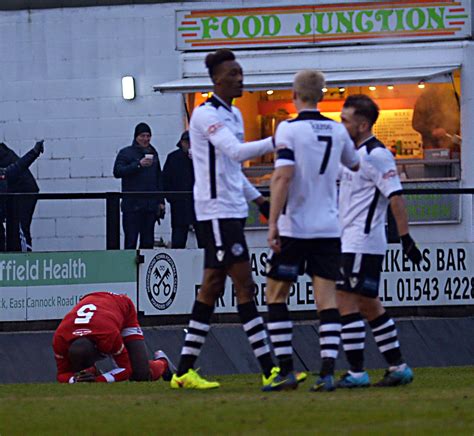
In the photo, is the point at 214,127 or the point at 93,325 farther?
the point at 93,325

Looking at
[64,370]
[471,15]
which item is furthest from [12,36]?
[64,370]

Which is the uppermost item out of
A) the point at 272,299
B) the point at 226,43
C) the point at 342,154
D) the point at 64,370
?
the point at 226,43

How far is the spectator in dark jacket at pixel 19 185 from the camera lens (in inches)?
611

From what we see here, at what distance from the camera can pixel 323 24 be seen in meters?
21.1

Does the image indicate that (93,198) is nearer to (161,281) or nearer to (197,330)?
(161,281)

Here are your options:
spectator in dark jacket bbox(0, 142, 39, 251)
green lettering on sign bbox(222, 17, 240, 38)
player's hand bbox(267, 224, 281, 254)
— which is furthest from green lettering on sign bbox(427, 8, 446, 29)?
player's hand bbox(267, 224, 281, 254)

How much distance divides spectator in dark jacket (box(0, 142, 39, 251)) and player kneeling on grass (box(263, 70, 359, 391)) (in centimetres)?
676

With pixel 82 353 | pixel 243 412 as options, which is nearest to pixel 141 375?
pixel 82 353

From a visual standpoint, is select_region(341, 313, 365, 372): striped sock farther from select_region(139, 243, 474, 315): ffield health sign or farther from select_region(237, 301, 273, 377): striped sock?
select_region(139, 243, 474, 315): ffield health sign

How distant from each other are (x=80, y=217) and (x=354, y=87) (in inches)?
232

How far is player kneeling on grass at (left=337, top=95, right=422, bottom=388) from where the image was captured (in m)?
9.72

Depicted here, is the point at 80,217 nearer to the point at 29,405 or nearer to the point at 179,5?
the point at 179,5

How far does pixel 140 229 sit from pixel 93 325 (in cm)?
361

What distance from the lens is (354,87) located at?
20641 mm
